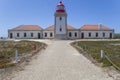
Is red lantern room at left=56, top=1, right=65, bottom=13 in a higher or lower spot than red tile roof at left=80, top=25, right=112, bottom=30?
higher

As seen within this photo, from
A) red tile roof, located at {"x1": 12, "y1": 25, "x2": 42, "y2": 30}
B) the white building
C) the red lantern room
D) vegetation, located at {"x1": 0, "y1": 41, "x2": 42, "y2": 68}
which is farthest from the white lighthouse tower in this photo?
vegetation, located at {"x1": 0, "y1": 41, "x2": 42, "y2": 68}

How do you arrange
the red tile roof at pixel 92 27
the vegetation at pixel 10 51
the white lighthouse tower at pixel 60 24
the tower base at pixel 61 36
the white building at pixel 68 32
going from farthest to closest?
the red tile roof at pixel 92 27, the white building at pixel 68 32, the tower base at pixel 61 36, the white lighthouse tower at pixel 60 24, the vegetation at pixel 10 51

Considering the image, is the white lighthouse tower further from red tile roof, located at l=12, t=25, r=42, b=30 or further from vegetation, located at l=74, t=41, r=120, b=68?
vegetation, located at l=74, t=41, r=120, b=68

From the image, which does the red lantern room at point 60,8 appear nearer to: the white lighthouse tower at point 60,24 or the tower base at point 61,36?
the white lighthouse tower at point 60,24

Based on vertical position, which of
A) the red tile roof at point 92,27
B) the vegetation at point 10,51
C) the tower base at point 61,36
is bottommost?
the vegetation at point 10,51

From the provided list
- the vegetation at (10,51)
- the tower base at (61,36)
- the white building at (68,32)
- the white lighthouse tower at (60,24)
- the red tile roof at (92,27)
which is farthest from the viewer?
the red tile roof at (92,27)

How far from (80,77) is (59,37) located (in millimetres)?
47844

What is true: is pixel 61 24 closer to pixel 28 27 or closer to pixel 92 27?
pixel 92 27

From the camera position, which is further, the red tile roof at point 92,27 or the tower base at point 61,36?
the red tile roof at point 92,27

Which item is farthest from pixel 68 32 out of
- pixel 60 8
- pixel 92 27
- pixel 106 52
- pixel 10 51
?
pixel 106 52

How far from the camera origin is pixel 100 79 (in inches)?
364

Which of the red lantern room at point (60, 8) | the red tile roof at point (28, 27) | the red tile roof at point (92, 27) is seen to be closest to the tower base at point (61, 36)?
the red lantern room at point (60, 8)

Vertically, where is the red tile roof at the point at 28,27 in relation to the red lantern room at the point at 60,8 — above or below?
below

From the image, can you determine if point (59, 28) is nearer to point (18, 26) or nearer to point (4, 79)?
point (18, 26)
